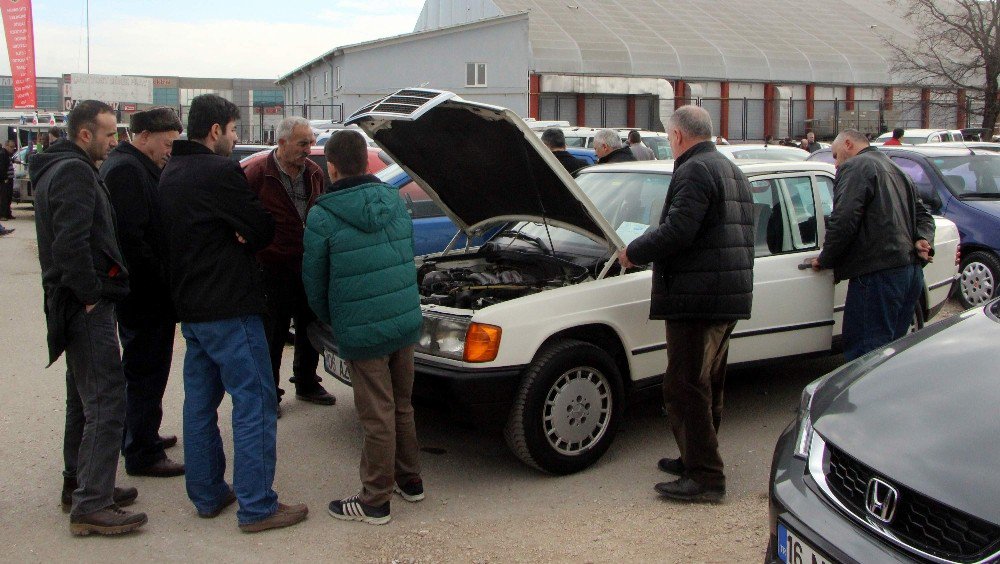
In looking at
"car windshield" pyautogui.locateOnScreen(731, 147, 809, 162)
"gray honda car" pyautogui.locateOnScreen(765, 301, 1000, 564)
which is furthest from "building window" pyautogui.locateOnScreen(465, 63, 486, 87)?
"gray honda car" pyautogui.locateOnScreen(765, 301, 1000, 564)

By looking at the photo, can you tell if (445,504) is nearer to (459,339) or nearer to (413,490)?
(413,490)

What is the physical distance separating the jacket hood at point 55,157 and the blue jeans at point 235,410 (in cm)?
89

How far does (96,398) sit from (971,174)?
9229 millimetres

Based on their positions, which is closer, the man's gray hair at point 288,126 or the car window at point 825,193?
the man's gray hair at point 288,126

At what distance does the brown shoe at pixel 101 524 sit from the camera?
4035 mm

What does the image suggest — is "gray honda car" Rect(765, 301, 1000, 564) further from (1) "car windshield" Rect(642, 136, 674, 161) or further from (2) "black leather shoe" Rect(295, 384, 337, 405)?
(1) "car windshield" Rect(642, 136, 674, 161)

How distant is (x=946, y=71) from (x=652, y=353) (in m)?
39.2

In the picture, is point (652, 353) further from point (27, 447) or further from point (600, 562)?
point (27, 447)

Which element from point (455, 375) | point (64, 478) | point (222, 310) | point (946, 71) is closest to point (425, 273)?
point (455, 375)

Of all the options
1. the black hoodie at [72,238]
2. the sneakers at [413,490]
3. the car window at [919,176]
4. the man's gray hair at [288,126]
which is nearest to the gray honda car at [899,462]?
the sneakers at [413,490]

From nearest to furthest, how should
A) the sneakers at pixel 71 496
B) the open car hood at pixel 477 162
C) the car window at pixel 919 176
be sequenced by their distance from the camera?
the sneakers at pixel 71 496 → the open car hood at pixel 477 162 → the car window at pixel 919 176

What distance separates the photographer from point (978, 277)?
9.31m

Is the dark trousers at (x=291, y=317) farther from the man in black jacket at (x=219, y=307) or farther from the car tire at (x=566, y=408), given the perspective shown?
the car tire at (x=566, y=408)

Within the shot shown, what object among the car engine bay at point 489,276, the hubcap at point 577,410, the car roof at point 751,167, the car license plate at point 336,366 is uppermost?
the car roof at point 751,167
